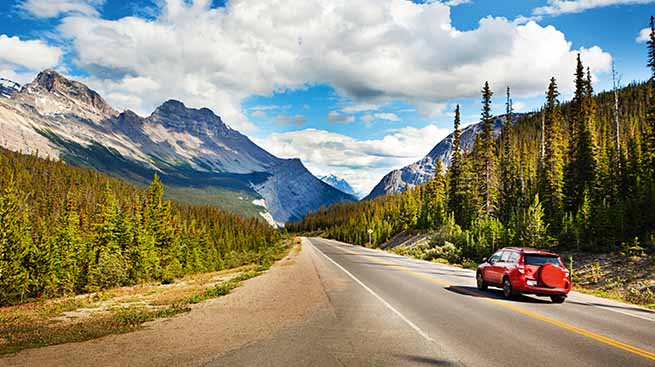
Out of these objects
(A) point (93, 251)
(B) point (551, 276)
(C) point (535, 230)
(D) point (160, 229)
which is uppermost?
(C) point (535, 230)

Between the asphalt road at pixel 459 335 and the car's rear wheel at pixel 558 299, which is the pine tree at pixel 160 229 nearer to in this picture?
the asphalt road at pixel 459 335

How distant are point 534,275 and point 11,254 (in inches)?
1577

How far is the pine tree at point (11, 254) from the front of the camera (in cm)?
3559

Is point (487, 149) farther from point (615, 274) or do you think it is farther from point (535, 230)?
point (615, 274)

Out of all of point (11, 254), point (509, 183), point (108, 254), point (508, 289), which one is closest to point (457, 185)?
point (509, 183)

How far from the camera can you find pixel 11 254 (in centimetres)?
3697

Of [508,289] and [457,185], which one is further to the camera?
[457,185]

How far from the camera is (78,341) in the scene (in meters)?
8.79

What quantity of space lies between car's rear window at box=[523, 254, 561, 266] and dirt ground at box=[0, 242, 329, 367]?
23.4 feet

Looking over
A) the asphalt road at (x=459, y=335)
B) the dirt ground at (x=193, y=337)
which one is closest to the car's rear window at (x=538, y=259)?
the asphalt road at (x=459, y=335)

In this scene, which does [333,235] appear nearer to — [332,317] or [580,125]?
[580,125]

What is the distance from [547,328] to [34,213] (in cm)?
12738

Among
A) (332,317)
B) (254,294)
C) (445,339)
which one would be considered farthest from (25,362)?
(254,294)

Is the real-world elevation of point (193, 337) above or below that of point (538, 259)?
below
